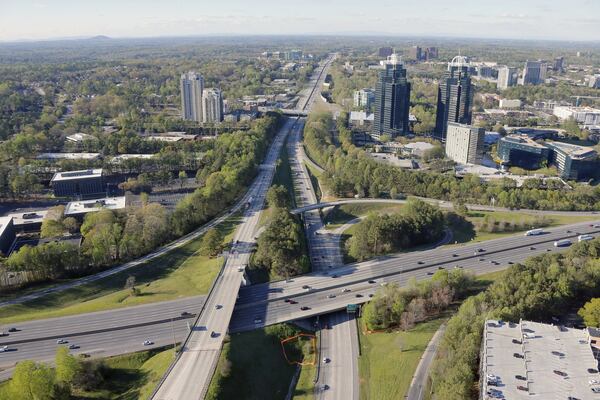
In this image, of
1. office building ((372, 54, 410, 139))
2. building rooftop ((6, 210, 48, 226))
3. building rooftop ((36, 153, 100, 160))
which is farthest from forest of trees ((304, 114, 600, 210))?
building rooftop ((36, 153, 100, 160))

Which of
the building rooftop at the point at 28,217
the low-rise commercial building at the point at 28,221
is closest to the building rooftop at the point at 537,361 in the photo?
the low-rise commercial building at the point at 28,221

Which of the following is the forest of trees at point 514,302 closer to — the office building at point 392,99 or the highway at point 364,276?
the highway at point 364,276

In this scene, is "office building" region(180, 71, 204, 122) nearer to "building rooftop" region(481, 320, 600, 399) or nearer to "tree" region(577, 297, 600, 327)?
"tree" region(577, 297, 600, 327)

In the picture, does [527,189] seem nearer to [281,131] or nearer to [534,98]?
[281,131]

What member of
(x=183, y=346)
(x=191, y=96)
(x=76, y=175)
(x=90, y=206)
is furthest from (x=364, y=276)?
(x=191, y=96)

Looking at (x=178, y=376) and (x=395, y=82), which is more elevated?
(x=395, y=82)

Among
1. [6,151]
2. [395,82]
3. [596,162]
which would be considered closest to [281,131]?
[395,82]

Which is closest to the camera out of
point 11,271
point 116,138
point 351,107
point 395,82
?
point 11,271

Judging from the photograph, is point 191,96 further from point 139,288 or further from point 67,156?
point 139,288

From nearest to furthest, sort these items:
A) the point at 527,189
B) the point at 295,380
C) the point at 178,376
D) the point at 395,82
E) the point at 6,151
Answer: the point at 178,376 < the point at 295,380 < the point at 527,189 < the point at 6,151 < the point at 395,82
